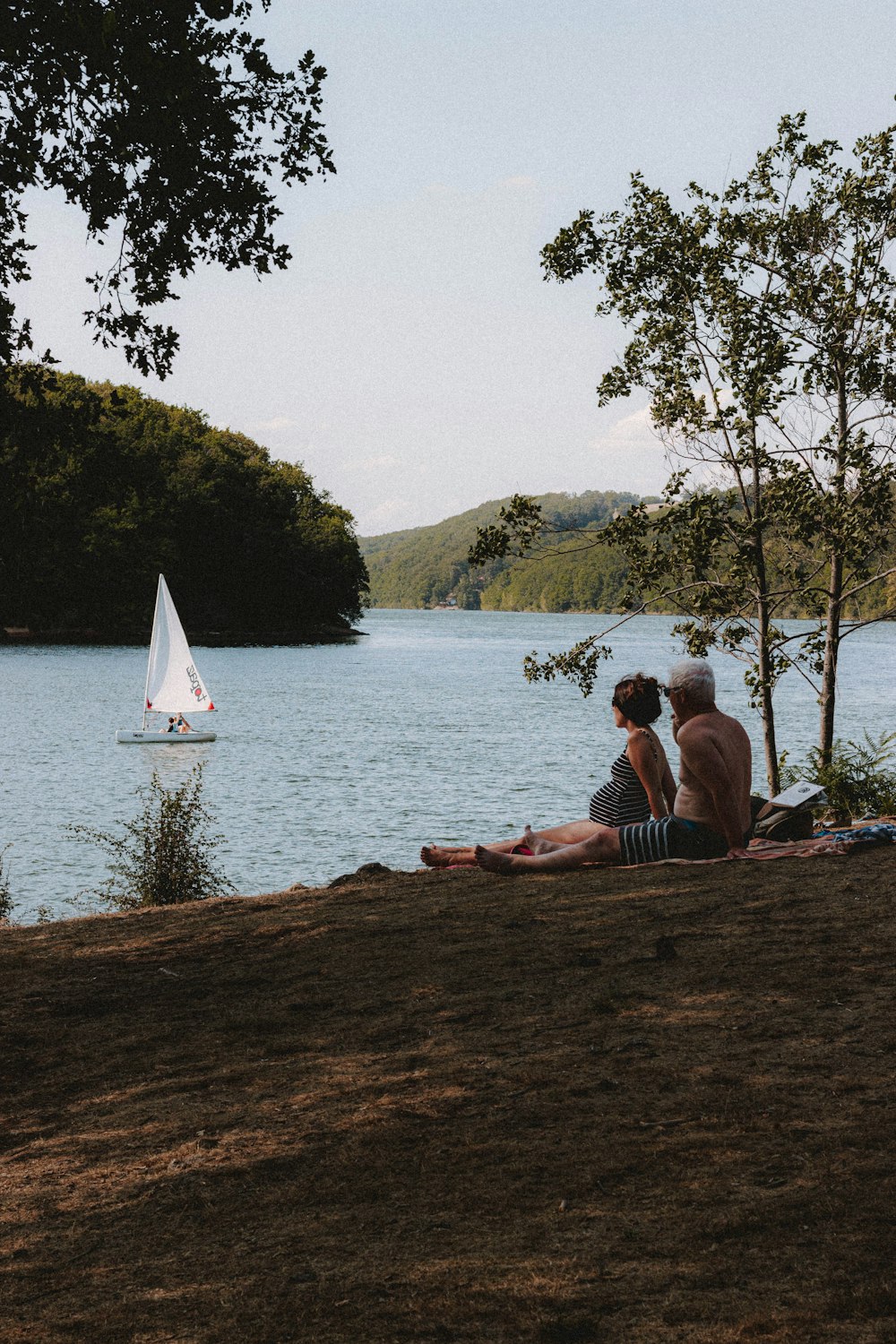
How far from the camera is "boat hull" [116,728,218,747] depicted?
3294 cm

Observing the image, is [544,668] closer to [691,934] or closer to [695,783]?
[695,783]

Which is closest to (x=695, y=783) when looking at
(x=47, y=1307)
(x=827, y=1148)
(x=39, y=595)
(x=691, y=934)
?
(x=691, y=934)

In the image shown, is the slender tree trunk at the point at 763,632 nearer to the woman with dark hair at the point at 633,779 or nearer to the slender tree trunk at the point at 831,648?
the slender tree trunk at the point at 831,648

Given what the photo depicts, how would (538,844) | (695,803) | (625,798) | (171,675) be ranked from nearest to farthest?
(695,803), (625,798), (538,844), (171,675)

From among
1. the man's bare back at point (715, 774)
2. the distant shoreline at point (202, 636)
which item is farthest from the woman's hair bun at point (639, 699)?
the distant shoreline at point (202, 636)

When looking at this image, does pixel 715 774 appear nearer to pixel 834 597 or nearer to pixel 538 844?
pixel 538 844

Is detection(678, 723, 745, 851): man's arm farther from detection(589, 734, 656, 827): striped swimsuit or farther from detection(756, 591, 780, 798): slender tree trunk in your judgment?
detection(756, 591, 780, 798): slender tree trunk

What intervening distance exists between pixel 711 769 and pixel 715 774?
40mm

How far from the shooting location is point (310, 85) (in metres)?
8.01

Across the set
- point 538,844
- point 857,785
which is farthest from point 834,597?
point 538,844

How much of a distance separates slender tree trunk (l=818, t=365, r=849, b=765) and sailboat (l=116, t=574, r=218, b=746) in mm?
23641

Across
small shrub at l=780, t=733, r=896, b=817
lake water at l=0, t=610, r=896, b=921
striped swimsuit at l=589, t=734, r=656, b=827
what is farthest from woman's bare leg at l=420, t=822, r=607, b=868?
lake water at l=0, t=610, r=896, b=921

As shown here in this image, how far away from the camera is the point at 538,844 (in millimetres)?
7539

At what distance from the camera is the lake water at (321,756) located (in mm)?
18984
